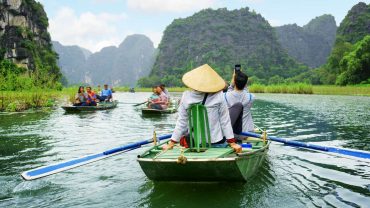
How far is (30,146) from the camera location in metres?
8.22

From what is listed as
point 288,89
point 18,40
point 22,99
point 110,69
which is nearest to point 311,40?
point 288,89

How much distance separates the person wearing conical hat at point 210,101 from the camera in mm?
4535

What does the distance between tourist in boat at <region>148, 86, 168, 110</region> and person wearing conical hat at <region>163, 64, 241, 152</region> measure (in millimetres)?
11189

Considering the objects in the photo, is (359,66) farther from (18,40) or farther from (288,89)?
(18,40)

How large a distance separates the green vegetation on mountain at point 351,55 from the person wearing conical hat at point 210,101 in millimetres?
44539

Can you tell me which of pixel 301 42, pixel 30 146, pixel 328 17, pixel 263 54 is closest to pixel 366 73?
pixel 30 146

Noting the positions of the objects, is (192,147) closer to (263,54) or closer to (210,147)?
(210,147)

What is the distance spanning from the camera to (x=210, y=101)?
462 centimetres

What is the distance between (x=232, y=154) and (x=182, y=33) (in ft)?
393

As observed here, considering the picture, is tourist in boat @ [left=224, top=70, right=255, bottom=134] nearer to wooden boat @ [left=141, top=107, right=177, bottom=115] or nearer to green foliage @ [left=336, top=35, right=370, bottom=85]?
wooden boat @ [left=141, top=107, right=177, bottom=115]

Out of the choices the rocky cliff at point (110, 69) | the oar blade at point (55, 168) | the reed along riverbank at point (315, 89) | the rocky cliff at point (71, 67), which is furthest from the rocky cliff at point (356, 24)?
the rocky cliff at point (71, 67)

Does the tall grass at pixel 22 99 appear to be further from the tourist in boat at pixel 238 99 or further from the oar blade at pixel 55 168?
the tourist in boat at pixel 238 99

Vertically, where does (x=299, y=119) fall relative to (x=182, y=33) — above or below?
below

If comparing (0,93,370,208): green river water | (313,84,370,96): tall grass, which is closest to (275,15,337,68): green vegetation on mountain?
(313,84,370,96): tall grass
